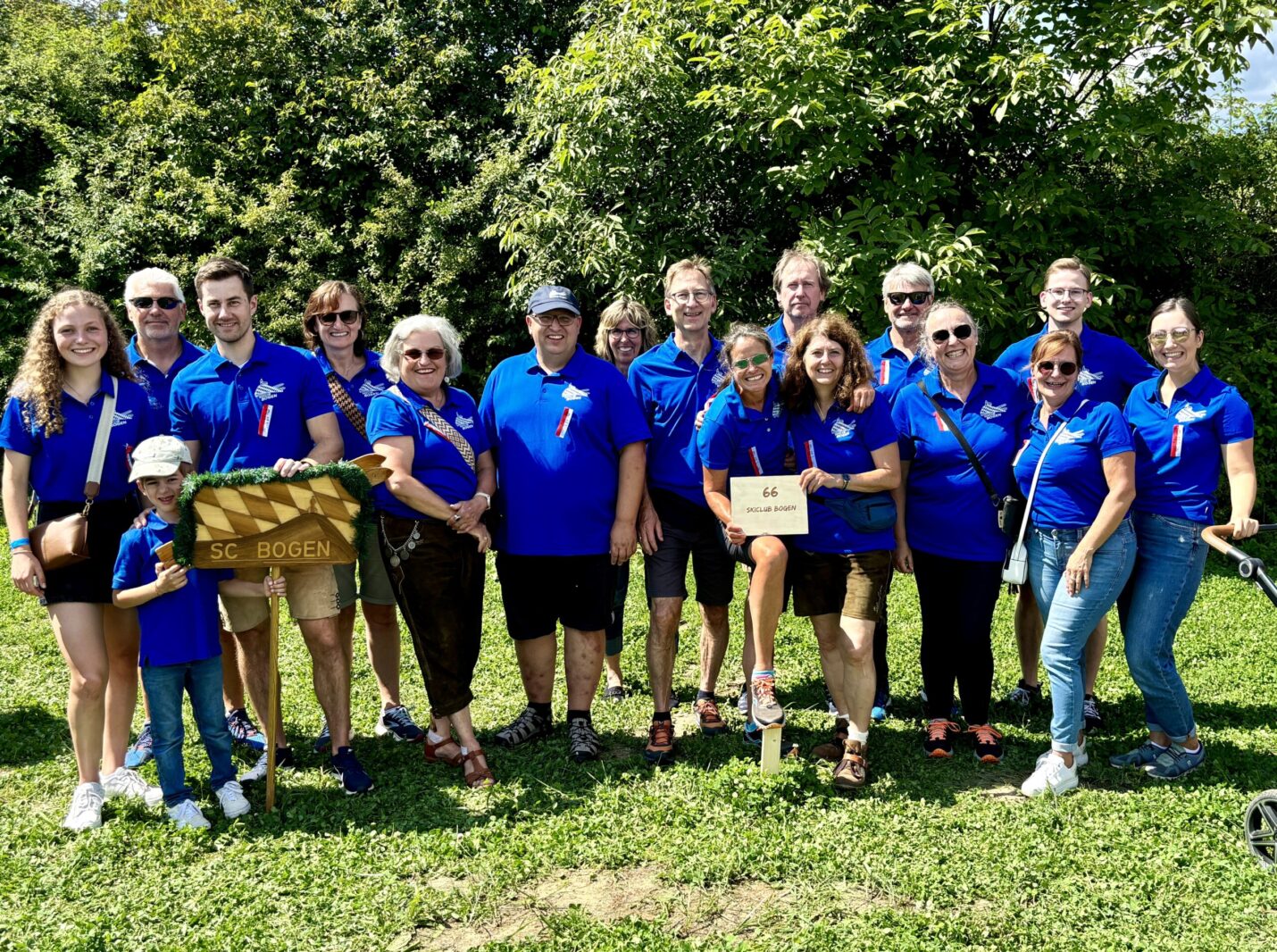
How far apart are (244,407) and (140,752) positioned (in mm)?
2020

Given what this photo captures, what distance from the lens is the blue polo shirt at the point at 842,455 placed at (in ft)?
16.6

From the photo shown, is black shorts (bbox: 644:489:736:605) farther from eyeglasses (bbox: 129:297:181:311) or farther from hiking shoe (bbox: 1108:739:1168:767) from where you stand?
eyeglasses (bbox: 129:297:181:311)

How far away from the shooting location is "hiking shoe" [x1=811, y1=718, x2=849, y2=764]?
541 cm

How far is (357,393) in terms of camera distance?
5734 mm

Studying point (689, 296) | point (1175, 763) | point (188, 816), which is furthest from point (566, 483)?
point (1175, 763)

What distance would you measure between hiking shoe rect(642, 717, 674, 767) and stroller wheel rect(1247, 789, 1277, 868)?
260cm

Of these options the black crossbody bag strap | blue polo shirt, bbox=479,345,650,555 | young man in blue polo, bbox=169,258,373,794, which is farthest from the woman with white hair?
the black crossbody bag strap

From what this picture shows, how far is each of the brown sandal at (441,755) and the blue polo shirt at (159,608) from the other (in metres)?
1.29

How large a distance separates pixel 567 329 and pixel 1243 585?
23.9 feet

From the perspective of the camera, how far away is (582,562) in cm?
547

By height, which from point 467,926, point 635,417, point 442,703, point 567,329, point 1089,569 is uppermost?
point 567,329

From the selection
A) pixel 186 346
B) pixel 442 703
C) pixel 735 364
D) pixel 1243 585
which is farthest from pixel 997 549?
pixel 1243 585

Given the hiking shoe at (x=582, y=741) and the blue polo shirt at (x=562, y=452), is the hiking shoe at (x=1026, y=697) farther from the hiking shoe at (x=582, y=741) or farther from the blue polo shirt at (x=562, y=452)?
the blue polo shirt at (x=562, y=452)

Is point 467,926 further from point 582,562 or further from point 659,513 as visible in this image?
point 659,513
